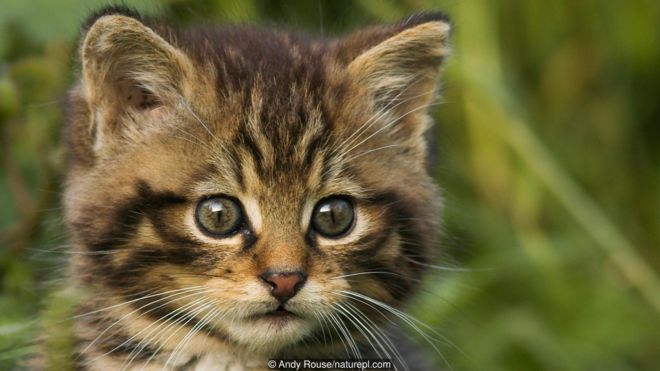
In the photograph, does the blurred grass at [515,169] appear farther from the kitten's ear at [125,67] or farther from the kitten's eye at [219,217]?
the kitten's eye at [219,217]

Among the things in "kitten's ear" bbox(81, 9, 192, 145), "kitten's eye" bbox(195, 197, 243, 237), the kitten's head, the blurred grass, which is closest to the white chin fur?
the kitten's head

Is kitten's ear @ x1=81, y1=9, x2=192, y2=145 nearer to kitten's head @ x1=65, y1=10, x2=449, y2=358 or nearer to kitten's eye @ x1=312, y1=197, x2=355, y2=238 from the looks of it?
kitten's head @ x1=65, y1=10, x2=449, y2=358

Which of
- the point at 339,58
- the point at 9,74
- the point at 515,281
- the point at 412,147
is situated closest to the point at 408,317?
the point at 412,147

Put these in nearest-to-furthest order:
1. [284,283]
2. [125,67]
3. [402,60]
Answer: [284,283]
[125,67]
[402,60]

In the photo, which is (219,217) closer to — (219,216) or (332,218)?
(219,216)

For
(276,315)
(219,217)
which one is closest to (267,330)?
(276,315)

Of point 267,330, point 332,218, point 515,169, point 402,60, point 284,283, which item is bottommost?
point 267,330

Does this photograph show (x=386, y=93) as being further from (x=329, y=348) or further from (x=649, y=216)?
(x=649, y=216)
